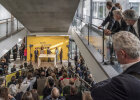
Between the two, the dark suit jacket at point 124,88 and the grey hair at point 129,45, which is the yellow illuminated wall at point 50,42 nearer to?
the grey hair at point 129,45

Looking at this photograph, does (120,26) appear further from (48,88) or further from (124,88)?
(124,88)

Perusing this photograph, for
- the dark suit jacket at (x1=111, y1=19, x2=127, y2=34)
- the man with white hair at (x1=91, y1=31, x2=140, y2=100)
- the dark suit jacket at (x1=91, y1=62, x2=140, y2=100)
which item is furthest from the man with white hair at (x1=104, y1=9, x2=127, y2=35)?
the dark suit jacket at (x1=91, y1=62, x2=140, y2=100)

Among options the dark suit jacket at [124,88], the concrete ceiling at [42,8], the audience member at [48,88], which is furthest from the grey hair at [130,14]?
the concrete ceiling at [42,8]

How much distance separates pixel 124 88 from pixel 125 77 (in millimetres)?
73

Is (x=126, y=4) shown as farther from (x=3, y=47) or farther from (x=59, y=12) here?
(x=3, y=47)

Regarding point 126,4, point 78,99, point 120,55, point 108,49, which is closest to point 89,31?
point 126,4

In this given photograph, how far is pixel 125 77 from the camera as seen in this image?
3.39 ft

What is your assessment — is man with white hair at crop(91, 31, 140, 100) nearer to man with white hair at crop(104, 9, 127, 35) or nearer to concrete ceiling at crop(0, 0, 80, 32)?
man with white hair at crop(104, 9, 127, 35)

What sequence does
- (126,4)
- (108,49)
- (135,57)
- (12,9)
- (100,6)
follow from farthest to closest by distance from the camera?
1. (100,6)
2. (12,9)
3. (126,4)
4. (108,49)
5. (135,57)

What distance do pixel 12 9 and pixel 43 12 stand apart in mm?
1295

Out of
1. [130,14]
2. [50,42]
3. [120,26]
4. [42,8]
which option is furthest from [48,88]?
[50,42]

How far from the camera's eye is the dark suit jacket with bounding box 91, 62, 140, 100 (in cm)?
99

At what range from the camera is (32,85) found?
19.3ft

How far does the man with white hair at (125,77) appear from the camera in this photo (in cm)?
99
